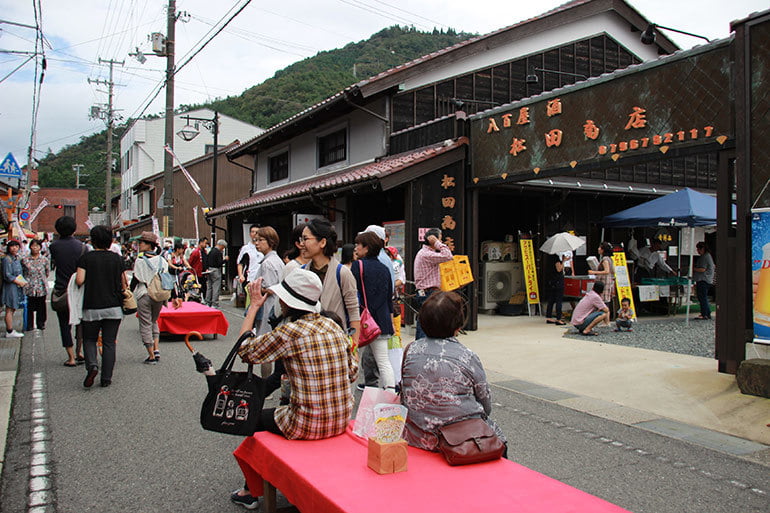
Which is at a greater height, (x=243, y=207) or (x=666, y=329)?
(x=243, y=207)

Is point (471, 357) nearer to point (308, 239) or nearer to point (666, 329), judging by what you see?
point (308, 239)

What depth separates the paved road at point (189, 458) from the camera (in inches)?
150

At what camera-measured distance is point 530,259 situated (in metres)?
13.7

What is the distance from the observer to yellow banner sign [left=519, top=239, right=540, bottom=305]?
13.7m

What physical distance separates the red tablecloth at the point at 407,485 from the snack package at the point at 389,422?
0.58 feet

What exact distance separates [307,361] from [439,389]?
2.57ft

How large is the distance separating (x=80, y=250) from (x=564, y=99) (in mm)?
8099

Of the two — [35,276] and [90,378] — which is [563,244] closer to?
[90,378]

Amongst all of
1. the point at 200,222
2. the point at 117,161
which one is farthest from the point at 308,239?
the point at 117,161

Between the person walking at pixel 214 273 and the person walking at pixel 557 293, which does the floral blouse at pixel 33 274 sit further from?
the person walking at pixel 557 293

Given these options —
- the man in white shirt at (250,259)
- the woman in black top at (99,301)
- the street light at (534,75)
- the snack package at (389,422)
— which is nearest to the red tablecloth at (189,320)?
the man in white shirt at (250,259)

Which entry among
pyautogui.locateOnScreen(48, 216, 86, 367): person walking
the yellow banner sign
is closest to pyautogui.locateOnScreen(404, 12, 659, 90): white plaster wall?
the yellow banner sign

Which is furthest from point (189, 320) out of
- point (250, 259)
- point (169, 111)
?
point (169, 111)

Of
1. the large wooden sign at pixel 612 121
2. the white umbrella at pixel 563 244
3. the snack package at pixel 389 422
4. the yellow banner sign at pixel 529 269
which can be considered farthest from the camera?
the yellow banner sign at pixel 529 269
